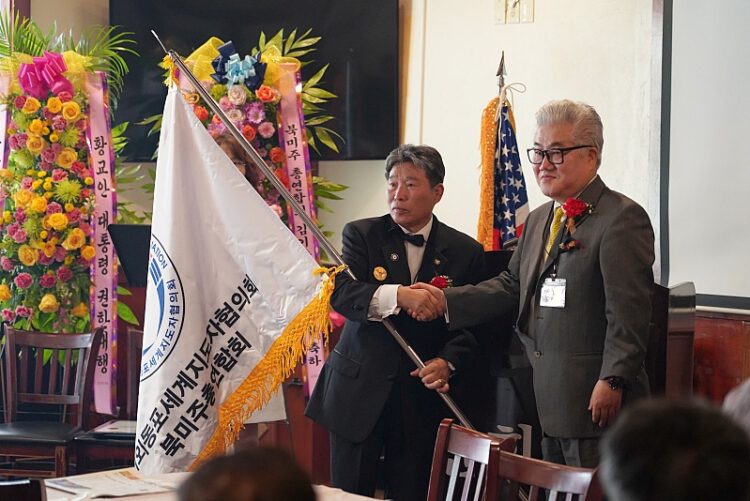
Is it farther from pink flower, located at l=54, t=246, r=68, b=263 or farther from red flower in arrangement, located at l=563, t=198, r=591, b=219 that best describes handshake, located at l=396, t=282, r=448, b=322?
pink flower, located at l=54, t=246, r=68, b=263

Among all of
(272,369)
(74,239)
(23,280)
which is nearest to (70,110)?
(74,239)

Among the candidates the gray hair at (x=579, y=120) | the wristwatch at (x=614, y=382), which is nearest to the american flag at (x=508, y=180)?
the gray hair at (x=579, y=120)

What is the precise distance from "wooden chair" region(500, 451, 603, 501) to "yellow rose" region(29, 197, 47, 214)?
2.94 m

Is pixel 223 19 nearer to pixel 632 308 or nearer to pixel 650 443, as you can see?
pixel 632 308

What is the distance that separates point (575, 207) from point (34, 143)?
8.83ft

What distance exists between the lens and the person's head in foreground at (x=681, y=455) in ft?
1.83

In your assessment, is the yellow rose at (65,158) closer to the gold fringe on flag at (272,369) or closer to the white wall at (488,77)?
the white wall at (488,77)

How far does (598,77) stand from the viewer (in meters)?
4.76

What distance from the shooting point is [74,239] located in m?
4.35

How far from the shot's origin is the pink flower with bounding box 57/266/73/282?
438 cm

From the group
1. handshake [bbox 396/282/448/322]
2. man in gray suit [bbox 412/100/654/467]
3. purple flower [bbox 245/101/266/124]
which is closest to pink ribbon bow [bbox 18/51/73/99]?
purple flower [bbox 245/101/266/124]

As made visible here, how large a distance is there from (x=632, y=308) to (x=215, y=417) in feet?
3.87

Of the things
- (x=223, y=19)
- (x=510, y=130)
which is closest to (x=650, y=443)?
(x=510, y=130)

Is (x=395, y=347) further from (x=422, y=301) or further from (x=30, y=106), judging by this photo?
(x=30, y=106)
